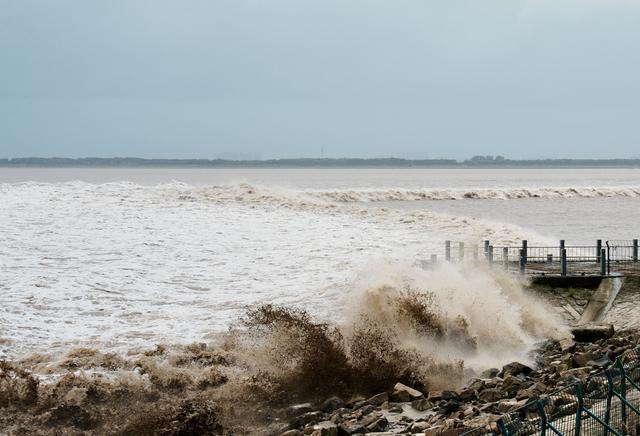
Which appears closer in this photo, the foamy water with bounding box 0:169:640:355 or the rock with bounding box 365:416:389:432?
the rock with bounding box 365:416:389:432

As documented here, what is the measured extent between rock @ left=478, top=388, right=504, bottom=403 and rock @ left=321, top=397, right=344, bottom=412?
2.69 meters

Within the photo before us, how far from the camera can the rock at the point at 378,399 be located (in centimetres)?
1702

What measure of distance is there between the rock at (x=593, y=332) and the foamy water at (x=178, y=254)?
1.70m

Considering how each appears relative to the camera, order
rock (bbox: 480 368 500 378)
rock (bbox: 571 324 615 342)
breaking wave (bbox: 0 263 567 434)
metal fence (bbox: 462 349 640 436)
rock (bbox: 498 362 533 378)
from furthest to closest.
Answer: rock (bbox: 571 324 615 342)
rock (bbox: 480 368 500 378)
rock (bbox: 498 362 533 378)
breaking wave (bbox: 0 263 567 434)
metal fence (bbox: 462 349 640 436)

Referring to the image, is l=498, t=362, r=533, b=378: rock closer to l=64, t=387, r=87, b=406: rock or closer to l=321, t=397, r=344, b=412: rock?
l=321, t=397, r=344, b=412: rock

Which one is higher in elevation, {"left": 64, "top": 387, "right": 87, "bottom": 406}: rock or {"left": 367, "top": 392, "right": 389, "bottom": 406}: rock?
{"left": 367, "top": 392, "right": 389, "bottom": 406}: rock

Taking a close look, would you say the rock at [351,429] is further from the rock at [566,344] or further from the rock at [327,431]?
the rock at [566,344]

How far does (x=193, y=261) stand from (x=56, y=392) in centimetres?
2283

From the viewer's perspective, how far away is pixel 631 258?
29281 mm

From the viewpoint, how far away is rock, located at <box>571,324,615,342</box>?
851 inches

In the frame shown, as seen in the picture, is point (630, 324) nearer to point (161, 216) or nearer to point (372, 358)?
point (372, 358)

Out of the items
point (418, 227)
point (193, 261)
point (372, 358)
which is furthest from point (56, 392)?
point (418, 227)

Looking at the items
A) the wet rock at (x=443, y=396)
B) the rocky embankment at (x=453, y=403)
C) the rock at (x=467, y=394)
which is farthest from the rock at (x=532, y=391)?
the wet rock at (x=443, y=396)

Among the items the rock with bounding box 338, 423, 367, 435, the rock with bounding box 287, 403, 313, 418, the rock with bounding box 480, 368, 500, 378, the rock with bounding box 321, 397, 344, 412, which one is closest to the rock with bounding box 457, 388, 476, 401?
the rock with bounding box 480, 368, 500, 378
